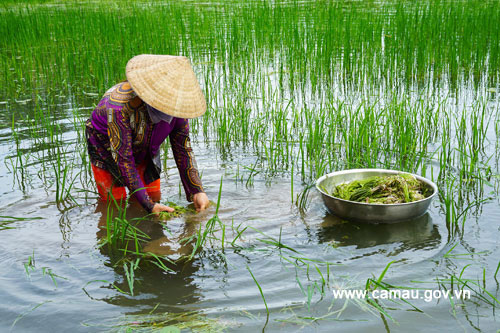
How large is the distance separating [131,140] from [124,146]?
0.06 metres

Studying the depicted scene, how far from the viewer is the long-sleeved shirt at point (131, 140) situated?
2.95 meters

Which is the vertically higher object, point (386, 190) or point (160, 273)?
point (386, 190)

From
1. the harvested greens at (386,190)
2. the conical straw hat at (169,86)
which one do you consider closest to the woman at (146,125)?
the conical straw hat at (169,86)

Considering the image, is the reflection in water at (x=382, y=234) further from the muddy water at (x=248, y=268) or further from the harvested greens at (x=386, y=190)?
the harvested greens at (x=386, y=190)

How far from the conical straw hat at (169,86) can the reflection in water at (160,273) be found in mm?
628

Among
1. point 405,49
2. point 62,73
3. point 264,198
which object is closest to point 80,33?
point 62,73

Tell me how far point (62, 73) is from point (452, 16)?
228 inches

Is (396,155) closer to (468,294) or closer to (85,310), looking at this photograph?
(468,294)

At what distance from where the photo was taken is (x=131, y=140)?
3.03m

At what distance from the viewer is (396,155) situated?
4098 mm

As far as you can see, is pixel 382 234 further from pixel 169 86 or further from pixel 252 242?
pixel 169 86

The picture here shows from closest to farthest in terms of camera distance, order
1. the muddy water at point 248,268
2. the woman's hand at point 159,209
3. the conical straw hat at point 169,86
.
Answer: the muddy water at point 248,268 → the conical straw hat at point 169,86 → the woman's hand at point 159,209

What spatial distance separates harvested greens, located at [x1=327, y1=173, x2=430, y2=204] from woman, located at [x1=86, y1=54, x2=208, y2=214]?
0.97 metres

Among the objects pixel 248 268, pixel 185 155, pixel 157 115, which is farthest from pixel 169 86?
pixel 248 268
